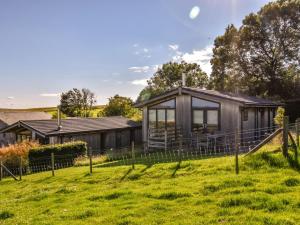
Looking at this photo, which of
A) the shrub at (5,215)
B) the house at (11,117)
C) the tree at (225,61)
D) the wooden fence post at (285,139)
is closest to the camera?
the shrub at (5,215)

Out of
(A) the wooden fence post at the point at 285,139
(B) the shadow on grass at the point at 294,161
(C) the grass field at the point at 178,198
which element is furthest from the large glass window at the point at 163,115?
(B) the shadow on grass at the point at 294,161

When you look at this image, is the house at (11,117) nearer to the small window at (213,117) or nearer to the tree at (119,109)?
the tree at (119,109)

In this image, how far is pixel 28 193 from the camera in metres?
13.3

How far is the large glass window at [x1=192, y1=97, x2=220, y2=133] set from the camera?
2519cm

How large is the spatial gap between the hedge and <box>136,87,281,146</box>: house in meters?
5.92

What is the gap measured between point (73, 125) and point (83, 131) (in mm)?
1866

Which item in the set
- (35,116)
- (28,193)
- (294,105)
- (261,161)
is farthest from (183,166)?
(35,116)

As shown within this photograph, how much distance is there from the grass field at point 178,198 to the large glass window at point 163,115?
45.9 ft

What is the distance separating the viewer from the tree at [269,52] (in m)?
46.2

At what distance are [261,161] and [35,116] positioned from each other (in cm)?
4876

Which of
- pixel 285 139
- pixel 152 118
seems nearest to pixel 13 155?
pixel 152 118

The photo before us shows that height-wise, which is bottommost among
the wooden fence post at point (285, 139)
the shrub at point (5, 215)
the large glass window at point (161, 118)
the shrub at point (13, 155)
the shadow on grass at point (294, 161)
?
the shrub at point (5, 215)

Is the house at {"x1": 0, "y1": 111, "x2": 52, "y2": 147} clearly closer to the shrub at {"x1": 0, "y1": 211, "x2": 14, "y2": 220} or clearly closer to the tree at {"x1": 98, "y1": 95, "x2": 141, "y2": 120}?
the tree at {"x1": 98, "y1": 95, "x2": 141, "y2": 120}

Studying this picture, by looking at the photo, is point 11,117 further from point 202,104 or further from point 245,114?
point 245,114
